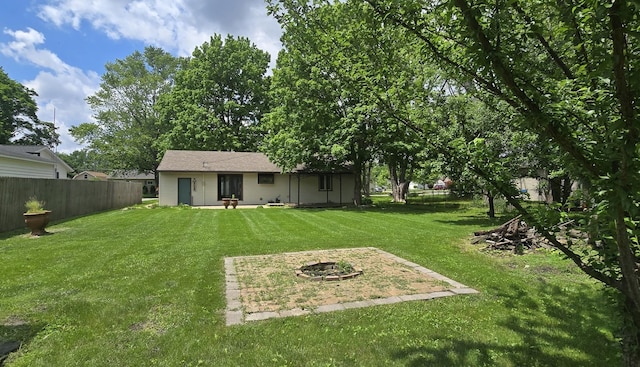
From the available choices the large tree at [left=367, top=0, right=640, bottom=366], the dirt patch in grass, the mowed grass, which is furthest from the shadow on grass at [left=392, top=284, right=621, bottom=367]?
the dirt patch in grass

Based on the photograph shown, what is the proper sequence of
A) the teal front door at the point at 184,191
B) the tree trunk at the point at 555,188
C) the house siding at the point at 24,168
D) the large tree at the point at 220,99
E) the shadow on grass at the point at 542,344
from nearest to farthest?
1. the shadow on grass at the point at 542,344
2. the tree trunk at the point at 555,188
3. the house siding at the point at 24,168
4. the teal front door at the point at 184,191
5. the large tree at the point at 220,99

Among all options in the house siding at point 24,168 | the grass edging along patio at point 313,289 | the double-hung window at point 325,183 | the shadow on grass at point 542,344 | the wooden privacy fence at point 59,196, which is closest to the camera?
the shadow on grass at point 542,344

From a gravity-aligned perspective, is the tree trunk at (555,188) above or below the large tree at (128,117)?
below

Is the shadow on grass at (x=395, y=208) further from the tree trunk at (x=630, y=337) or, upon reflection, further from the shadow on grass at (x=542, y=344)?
the tree trunk at (x=630, y=337)

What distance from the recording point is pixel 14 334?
12.3 ft

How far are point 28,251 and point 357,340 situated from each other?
27.2ft

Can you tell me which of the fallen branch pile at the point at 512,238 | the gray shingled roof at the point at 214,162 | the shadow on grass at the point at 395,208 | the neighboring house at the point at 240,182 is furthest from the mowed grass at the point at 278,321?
the gray shingled roof at the point at 214,162

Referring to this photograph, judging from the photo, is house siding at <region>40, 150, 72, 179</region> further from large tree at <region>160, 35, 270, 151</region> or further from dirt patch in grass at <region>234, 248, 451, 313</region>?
dirt patch in grass at <region>234, 248, 451, 313</region>

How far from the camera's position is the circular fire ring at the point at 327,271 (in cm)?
590

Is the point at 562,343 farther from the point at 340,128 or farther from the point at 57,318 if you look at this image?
the point at 340,128

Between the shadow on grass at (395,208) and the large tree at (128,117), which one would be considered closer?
the shadow on grass at (395,208)

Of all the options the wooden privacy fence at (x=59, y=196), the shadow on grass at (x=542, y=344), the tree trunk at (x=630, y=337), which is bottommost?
the shadow on grass at (x=542, y=344)

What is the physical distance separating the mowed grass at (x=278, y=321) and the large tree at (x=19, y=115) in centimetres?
4258

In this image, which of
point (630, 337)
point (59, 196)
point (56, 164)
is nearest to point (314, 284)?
point (630, 337)
